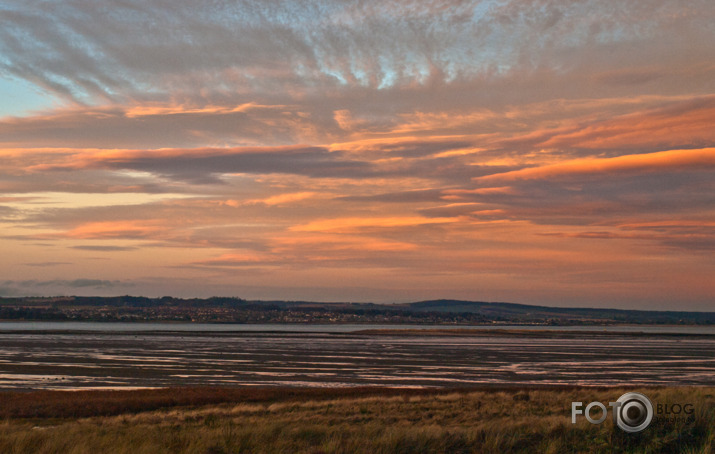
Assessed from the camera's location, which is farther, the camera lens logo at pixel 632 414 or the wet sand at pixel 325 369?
the wet sand at pixel 325 369

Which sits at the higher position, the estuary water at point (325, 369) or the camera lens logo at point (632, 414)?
the camera lens logo at point (632, 414)

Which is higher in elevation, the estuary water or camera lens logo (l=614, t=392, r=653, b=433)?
camera lens logo (l=614, t=392, r=653, b=433)

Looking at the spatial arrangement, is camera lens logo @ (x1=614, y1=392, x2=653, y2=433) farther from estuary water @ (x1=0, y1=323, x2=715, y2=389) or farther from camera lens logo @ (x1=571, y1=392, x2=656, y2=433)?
estuary water @ (x1=0, y1=323, x2=715, y2=389)

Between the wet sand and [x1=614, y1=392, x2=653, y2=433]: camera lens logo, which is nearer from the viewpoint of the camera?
[x1=614, y1=392, x2=653, y2=433]: camera lens logo

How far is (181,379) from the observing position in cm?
4472

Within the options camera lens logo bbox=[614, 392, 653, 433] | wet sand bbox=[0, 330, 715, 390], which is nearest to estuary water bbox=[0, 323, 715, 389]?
wet sand bbox=[0, 330, 715, 390]

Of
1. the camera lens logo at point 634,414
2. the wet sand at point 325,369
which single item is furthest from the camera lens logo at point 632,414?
the wet sand at point 325,369

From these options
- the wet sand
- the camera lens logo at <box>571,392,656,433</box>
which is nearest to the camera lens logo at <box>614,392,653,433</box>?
the camera lens logo at <box>571,392,656,433</box>

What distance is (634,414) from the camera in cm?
1460

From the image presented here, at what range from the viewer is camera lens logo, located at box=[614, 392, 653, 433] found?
12.9 m

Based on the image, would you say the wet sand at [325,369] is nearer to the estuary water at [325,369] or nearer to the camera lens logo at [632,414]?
the estuary water at [325,369]

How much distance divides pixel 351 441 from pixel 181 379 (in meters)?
35.0

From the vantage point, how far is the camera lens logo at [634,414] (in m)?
12.9

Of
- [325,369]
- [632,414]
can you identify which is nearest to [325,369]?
[325,369]
